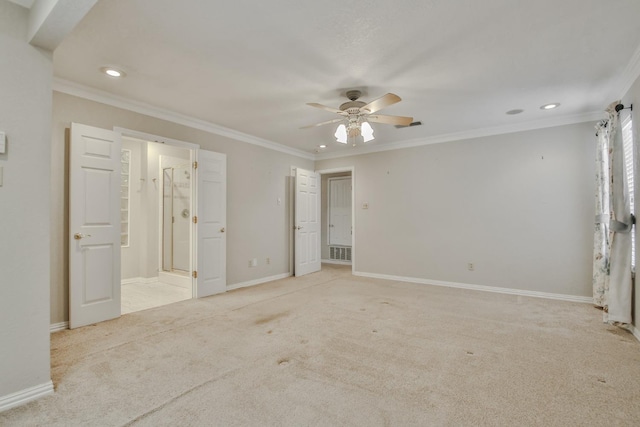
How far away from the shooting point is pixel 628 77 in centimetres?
301

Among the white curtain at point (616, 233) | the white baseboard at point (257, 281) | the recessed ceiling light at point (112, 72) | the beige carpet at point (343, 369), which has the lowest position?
the beige carpet at point (343, 369)

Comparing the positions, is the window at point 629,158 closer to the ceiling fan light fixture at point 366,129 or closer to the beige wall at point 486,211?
the beige wall at point 486,211

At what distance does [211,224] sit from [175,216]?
4.62 feet

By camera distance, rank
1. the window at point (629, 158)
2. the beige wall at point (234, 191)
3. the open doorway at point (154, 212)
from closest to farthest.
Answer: the window at point (629, 158) → the beige wall at point (234, 191) → the open doorway at point (154, 212)

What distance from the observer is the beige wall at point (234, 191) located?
319 centimetres

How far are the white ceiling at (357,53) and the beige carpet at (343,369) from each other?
2586 mm

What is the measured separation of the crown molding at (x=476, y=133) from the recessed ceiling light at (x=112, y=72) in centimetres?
416

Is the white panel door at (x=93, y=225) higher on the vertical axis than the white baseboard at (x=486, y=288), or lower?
higher

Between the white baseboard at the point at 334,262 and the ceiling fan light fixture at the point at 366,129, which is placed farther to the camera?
the white baseboard at the point at 334,262

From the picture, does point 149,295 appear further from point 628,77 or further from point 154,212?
point 628,77

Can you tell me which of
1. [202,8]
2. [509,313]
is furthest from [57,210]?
[509,313]

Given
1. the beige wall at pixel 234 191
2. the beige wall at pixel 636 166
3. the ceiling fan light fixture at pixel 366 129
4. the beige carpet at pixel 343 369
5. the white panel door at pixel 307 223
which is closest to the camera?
the beige carpet at pixel 343 369

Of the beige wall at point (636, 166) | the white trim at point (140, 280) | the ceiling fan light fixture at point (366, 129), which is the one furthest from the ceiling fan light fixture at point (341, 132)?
the white trim at point (140, 280)

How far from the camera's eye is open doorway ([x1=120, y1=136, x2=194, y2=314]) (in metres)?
5.47
